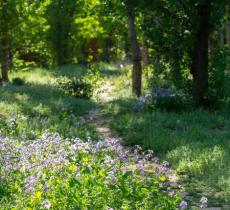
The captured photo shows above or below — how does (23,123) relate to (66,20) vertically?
below

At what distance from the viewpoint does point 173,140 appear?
9.82 metres

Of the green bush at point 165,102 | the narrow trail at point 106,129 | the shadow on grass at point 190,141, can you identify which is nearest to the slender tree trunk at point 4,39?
the narrow trail at point 106,129

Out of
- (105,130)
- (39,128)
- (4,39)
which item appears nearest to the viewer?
(39,128)

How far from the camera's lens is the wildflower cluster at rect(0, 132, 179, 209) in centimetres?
514

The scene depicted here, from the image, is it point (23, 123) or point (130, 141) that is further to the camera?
point (130, 141)

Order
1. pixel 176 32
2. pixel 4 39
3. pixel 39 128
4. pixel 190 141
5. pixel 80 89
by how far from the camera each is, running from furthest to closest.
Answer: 1. pixel 4 39
2. pixel 80 89
3. pixel 176 32
4. pixel 39 128
5. pixel 190 141

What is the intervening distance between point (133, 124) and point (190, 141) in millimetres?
2190

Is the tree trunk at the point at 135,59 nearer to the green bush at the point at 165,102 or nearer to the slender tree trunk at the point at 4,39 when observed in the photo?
the green bush at the point at 165,102

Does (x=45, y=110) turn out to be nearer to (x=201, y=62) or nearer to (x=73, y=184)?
(x=201, y=62)

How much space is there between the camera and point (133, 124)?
1178 cm

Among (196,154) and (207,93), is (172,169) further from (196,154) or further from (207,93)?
(207,93)

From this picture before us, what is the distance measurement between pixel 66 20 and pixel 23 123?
24.4 m

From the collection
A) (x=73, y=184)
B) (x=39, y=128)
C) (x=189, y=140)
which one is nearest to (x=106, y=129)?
(x=39, y=128)

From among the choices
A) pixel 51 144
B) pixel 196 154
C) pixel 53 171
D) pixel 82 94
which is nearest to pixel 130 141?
pixel 196 154
